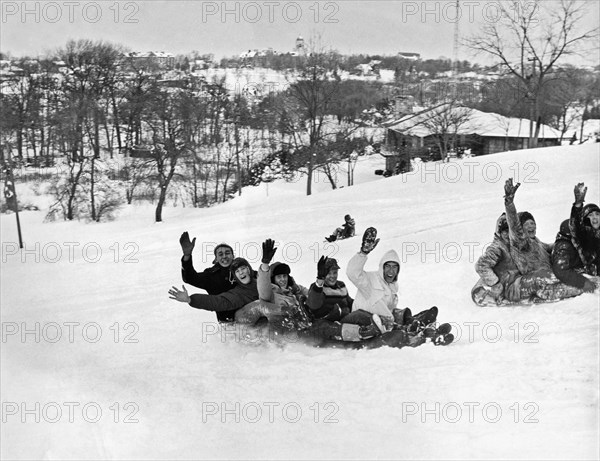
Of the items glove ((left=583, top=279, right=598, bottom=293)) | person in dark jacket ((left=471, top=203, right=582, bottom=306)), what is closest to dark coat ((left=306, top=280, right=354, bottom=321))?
person in dark jacket ((left=471, top=203, right=582, bottom=306))

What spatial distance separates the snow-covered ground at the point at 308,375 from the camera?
3301 mm

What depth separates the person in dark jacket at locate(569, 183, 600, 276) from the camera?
4.07 m

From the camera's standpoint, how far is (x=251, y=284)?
4.20m

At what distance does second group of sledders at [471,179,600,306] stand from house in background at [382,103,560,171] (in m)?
2.54

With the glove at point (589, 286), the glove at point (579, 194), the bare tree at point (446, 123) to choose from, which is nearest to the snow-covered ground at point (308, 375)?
the glove at point (589, 286)

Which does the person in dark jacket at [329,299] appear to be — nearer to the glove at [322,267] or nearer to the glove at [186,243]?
the glove at [322,267]

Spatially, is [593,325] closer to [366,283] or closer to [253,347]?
[366,283]

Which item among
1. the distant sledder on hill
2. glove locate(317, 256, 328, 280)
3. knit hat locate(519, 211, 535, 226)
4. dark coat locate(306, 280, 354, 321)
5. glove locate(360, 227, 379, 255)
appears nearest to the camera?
glove locate(360, 227, 379, 255)

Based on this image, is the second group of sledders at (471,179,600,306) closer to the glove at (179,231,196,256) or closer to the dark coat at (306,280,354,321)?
the dark coat at (306,280,354,321)

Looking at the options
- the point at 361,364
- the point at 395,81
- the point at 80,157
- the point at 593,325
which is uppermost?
the point at 395,81

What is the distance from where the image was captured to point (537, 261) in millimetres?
4223

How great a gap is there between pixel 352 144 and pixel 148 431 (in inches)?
239

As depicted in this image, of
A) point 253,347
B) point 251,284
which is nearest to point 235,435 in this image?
point 253,347

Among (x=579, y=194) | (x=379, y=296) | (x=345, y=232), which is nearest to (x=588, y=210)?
(x=579, y=194)
